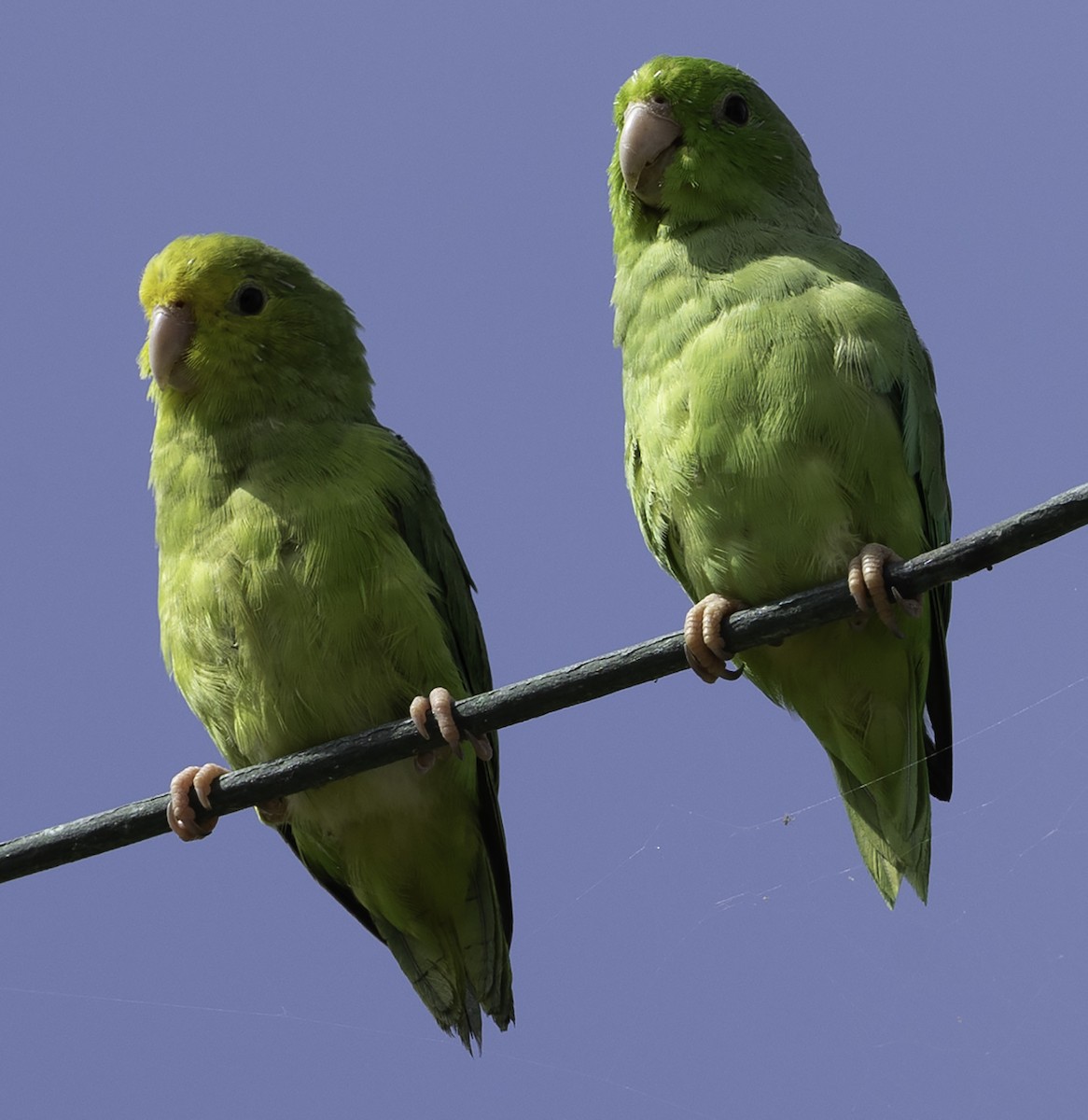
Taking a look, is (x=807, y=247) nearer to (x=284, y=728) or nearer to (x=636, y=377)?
(x=636, y=377)

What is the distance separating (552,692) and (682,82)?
2.85m

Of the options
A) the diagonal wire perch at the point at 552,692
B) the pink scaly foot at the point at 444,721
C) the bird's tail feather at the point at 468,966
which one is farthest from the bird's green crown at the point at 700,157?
the bird's tail feather at the point at 468,966

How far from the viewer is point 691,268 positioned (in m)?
5.73

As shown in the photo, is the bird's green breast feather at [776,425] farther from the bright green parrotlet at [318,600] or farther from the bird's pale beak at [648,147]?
the bright green parrotlet at [318,600]

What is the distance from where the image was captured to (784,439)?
5195 millimetres

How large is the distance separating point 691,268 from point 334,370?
4.91ft

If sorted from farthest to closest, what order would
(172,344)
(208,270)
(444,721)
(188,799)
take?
(208,270)
(172,344)
(188,799)
(444,721)

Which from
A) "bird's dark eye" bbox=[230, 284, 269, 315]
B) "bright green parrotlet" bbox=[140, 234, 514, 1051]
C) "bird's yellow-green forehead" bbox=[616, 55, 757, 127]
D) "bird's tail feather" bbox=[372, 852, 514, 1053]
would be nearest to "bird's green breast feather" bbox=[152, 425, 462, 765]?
"bright green parrotlet" bbox=[140, 234, 514, 1051]

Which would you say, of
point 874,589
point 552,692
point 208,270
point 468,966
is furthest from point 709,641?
point 208,270

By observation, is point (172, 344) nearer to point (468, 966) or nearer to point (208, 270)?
point (208, 270)

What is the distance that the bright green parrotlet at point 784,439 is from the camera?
17.1 feet

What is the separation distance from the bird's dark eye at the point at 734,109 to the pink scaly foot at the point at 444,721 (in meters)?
2.43

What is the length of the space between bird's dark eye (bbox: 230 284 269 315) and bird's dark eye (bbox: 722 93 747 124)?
1877 mm

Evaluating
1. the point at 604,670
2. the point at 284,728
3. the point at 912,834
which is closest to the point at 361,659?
the point at 284,728
